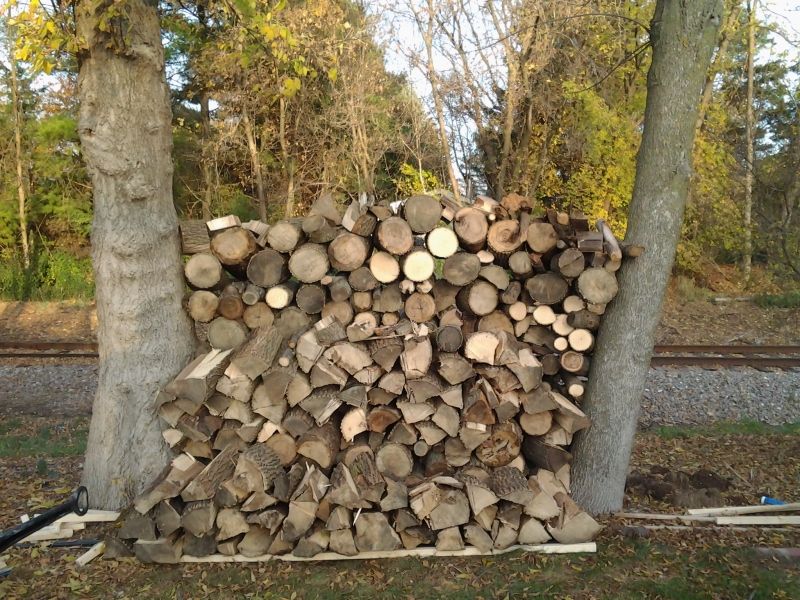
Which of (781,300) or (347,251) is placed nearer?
(347,251)

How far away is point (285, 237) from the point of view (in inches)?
187

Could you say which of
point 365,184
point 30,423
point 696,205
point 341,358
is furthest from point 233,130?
point 341,358

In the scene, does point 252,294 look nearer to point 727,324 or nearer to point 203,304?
point 203,304

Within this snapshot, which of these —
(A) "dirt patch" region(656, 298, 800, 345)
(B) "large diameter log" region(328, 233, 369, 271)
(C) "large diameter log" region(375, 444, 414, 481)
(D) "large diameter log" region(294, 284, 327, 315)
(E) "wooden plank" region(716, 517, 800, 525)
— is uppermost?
(B) "large diameter log" region(328, 233, 369, 271)

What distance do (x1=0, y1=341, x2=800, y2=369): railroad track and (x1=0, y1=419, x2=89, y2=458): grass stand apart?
2906 millimetres

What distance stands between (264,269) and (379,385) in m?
1.22

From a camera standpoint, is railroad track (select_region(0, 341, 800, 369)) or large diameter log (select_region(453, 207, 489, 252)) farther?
railroad track (select_region(0, 341, 800, 369))

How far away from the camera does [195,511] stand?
4.36 m

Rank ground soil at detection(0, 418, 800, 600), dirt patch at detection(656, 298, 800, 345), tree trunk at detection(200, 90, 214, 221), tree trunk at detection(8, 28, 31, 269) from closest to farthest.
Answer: ground soil at detection(0, 418, 800, 600), dirt patch at detection(656, 298, 800, 345), tree trunk at detection(8, 28, 31, 269), tree trunk at detection(200, 90, 214, 221)

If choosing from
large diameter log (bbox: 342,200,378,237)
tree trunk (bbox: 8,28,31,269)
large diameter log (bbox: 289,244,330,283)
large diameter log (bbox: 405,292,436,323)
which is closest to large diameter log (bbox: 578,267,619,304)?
large diameter log (bbox: 405,292,436,323)

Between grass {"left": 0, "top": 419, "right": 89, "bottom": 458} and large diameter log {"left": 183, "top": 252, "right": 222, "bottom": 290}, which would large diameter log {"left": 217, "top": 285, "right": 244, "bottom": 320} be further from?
grass {"left": 0, "top": 419, "right": 89, "bottom": 458}

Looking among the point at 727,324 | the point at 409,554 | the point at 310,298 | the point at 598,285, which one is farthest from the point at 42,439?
the point at 727,324

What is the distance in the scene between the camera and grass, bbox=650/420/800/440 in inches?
266

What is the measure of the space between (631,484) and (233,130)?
47.6 feet
